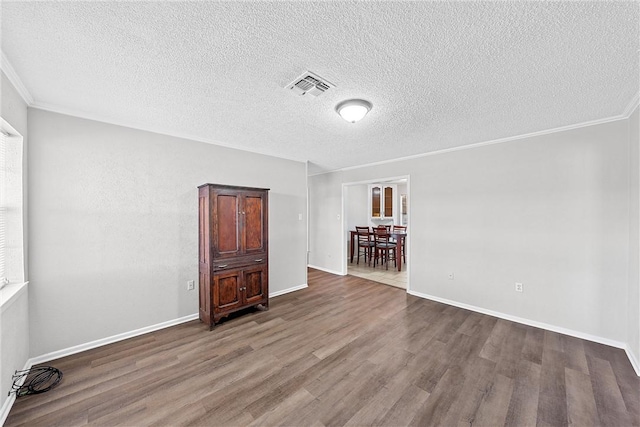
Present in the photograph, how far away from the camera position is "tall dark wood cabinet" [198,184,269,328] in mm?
2945

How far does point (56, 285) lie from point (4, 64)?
72.5 inches

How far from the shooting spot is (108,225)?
259 cm

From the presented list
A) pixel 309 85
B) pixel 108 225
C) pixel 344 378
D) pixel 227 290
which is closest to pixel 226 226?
pixel 227 290

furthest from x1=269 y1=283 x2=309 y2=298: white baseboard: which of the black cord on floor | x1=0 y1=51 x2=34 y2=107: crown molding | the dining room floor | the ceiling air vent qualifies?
x1=0 y1=51 x2=34 y2=107: crown molding

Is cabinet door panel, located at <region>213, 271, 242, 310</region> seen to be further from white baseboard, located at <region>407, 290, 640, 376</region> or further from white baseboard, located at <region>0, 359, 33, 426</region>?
white baseboard, located at <region>407, 290, 640, 376</region>

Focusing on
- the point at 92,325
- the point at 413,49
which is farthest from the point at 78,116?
the point at 413,49

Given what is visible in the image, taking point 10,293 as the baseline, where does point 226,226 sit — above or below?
above

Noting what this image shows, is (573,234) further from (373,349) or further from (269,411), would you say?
(269,411)

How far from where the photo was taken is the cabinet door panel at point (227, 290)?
9.77ft

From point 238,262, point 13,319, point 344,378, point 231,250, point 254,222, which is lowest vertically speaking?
point 344,378

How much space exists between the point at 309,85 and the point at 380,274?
449 cm

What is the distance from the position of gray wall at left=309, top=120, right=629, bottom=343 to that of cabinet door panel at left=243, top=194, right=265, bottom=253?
2504 millimetres

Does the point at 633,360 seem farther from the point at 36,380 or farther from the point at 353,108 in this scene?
the point at 36,380

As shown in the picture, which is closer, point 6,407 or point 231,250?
point 6,407
